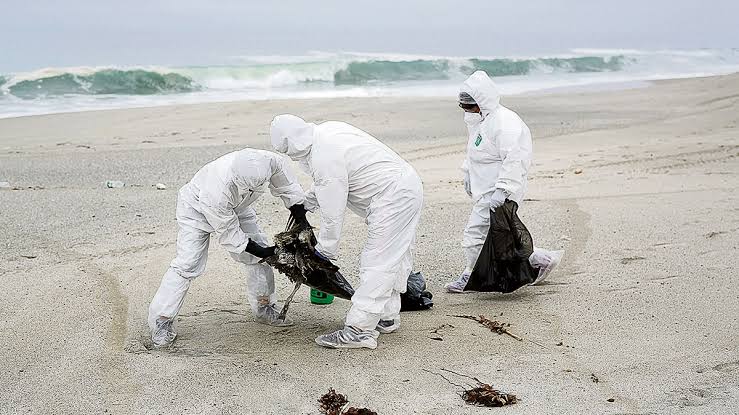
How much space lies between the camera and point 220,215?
5.24 metres

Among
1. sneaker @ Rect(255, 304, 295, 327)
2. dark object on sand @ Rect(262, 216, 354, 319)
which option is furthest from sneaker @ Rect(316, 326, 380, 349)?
sneaker @ Rect(255, 304, 295, 327)

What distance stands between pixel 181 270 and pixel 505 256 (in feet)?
7.65

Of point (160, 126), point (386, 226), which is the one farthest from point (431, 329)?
point (160, 126)

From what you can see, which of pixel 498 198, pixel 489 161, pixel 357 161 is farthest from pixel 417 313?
pixel 357 161

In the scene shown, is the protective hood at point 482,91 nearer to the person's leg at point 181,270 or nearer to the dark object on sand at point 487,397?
the person's leg at point 181,270

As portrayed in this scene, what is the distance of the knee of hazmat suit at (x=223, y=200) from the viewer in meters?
5.23

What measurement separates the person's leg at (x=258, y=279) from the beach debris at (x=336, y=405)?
48.3 inches

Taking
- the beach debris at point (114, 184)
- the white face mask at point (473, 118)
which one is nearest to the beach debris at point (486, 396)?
the white face mask at point (473, 118)

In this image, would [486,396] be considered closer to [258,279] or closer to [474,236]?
[258,279]

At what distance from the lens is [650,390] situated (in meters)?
4.74

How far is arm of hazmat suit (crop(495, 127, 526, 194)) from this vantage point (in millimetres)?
6234

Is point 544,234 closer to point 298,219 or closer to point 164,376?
point 298,219

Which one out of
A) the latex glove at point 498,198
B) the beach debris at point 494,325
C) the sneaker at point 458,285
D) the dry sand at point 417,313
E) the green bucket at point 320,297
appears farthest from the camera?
the sneaker at point 458,285

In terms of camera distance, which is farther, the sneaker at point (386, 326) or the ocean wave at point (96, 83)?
the ocean wave at point (96, 83)
